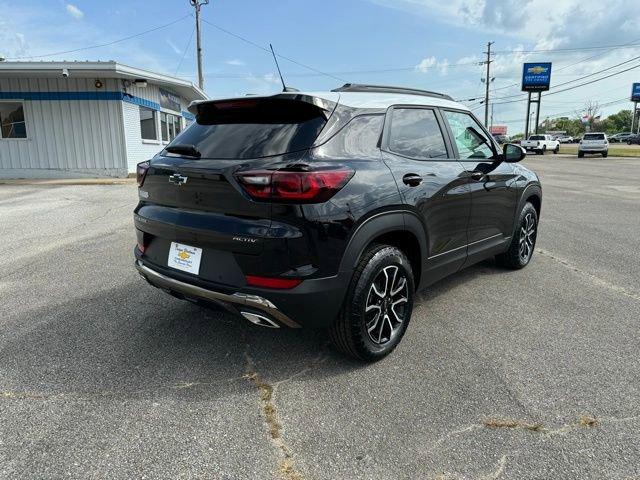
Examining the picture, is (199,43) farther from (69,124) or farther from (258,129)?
(258,129)

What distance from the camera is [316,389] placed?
295 centimetres

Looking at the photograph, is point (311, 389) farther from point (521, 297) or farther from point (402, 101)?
point (521, 297)

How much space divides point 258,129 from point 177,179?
62cm

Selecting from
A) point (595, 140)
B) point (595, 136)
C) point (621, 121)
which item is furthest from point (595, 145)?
point (621, 121)

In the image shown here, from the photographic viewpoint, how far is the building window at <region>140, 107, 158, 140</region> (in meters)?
17.3

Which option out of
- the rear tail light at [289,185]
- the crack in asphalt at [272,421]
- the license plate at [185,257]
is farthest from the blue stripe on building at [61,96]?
the rear tail light at [289,185]

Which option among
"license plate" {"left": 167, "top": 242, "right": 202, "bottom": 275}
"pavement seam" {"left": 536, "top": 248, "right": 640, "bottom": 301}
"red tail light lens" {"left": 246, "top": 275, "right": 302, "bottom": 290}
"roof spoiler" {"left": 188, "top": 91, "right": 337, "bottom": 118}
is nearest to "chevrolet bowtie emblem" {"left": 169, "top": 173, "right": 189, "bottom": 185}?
"license plate" {"left": 167, "top": 242, "right": 202, "bottom": 275}

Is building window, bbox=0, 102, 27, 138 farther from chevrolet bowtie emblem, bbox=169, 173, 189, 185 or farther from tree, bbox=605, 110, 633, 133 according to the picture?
tree, bbox=605, 110, 633, 133

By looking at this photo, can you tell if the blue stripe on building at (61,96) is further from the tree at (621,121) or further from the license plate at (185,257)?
the tree at (621,121)

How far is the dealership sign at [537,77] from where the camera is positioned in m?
62.4

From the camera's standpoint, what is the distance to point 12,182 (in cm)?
1439

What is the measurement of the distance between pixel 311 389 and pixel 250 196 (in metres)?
1.22

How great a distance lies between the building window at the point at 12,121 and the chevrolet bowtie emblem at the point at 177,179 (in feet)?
49.5

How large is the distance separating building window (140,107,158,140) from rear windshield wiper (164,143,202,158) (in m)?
14.9
